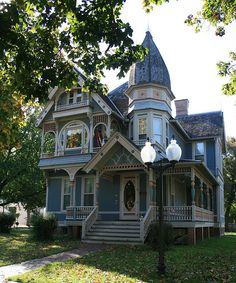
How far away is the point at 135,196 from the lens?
70.3ft

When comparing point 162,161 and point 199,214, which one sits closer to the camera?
point 162,161

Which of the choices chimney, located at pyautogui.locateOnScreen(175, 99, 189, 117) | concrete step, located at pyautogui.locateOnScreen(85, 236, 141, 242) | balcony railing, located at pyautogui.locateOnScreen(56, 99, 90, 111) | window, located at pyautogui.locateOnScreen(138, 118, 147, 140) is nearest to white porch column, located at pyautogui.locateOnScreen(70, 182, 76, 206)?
balcony railing, located at pyautogui.locateOnScreen(56, 99, 90, 111)

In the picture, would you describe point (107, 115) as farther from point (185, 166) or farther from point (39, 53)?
point (39, 53)

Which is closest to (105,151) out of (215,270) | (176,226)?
(176,226)

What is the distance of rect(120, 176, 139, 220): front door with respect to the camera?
21.3 m

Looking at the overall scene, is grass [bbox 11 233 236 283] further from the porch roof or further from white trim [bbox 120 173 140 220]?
white trim [bbox 120 173 140 220]

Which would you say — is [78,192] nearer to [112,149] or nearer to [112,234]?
[112,149]

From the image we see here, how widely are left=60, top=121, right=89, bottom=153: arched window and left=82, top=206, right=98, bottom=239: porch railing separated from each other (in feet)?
15.8

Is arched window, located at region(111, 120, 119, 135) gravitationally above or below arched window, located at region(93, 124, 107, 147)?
above

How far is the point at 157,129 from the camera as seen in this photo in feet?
73.6

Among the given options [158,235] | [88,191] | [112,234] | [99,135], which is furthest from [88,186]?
[158,235]

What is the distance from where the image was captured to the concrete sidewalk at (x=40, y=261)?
33.4ft

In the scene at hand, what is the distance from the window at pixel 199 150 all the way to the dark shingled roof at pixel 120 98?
7593 mm

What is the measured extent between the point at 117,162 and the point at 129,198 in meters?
3.31
